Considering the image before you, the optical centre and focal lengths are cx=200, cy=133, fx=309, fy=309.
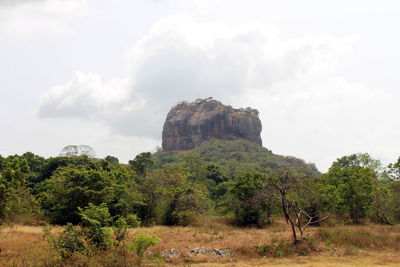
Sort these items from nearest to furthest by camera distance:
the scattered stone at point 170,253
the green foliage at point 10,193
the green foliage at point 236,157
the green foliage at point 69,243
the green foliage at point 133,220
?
the green foliage at point 69,243, the green foliage at point 133,220, the green foliage at point 10,193, the scattered stone at point 170,253, the green foliage at point 236,157

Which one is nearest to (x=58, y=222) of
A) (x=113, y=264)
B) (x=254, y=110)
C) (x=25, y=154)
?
(x=113, y=264)

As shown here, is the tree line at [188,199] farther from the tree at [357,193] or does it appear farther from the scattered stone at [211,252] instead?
the scattered stone at [211,252]

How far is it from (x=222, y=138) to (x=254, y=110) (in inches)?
845

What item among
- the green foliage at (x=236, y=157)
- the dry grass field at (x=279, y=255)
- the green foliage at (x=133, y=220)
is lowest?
the dry grass field at (x=279, y=255)

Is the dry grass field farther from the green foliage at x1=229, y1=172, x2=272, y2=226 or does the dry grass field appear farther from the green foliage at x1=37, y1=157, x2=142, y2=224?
the green foliage at x1=229, y1=172, x2=272, y2=226

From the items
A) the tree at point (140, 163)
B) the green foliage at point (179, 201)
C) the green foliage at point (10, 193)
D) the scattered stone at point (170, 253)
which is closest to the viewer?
the green foliage at point (10, 193)

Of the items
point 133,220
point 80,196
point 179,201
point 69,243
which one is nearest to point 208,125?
point 179,201

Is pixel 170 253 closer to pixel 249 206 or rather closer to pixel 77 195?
pixel 77 195

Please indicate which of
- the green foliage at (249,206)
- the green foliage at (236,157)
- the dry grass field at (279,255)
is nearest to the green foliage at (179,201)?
the green foliage at (249,206)

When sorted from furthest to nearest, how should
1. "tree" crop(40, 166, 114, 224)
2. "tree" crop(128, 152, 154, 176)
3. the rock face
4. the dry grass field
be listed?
the rock face
"tree" crop(128, 152, 154, 176)
"tree" crop(40, 166, 114, 224)
the dry grass field

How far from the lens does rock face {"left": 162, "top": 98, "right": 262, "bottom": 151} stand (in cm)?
12244

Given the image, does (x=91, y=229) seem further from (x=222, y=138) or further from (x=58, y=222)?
(x=222, y=138)

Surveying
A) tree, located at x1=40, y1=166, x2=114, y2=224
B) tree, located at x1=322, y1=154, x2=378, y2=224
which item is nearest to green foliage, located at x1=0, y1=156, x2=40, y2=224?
tree, located at x1=40, y1=166, x2=114, y2=224

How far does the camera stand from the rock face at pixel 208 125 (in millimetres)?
122438
